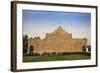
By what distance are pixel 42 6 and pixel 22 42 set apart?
1.26 ft

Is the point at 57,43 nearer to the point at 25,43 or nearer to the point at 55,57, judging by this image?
the point at 55,57

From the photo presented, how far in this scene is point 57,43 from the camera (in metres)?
2.13

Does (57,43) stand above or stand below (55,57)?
above

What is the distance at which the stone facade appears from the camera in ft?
6.73

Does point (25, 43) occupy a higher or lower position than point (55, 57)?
higher

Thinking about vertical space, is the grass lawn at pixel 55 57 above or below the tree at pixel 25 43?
below

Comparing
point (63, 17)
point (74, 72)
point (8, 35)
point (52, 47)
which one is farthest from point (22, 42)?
point (74, 72)

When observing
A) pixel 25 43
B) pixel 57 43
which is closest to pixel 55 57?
pixel 57 43

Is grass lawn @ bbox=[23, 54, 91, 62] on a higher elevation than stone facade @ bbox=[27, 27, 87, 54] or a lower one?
lower

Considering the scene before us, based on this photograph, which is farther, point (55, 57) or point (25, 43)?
point (55, 57)

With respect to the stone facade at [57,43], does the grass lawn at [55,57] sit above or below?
below

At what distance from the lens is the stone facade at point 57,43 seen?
205 cm

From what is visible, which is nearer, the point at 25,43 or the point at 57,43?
the point at 25,43

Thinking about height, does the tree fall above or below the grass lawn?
above
